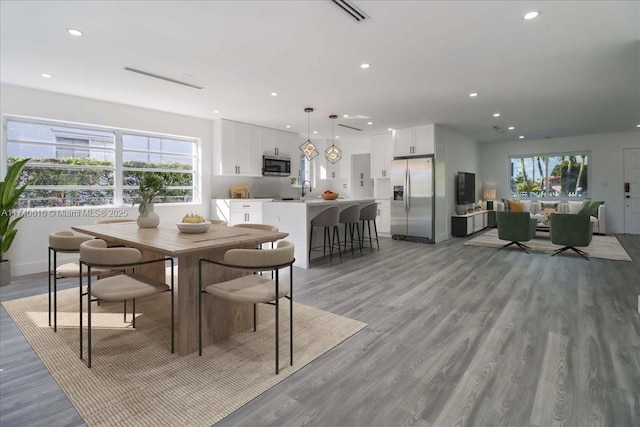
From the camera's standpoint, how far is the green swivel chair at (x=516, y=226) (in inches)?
243

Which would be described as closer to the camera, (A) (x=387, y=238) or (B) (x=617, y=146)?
(A) (x=387, y=238)

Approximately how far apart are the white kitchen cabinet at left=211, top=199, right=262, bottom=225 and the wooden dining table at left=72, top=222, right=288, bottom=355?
3.76 meters

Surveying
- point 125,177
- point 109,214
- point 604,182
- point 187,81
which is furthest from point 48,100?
point 604,182

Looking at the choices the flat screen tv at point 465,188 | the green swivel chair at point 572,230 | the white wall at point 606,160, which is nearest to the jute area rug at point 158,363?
the green swivel chair at point 572,230

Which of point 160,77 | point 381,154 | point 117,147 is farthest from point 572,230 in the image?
point 117,147

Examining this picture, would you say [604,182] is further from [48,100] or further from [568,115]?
[48,100]

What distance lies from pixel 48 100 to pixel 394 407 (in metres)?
6.02

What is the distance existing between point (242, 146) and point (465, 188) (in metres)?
5.79

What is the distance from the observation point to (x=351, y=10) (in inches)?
104

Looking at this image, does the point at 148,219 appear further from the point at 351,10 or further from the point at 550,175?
the point at 550,175

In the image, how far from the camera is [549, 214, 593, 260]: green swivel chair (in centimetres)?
555

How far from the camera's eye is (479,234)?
8516mm

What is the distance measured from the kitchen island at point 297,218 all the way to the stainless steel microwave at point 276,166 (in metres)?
2.24

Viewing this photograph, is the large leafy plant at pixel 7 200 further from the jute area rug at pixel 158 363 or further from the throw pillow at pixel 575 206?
the throw pillow at pixel 575 206
